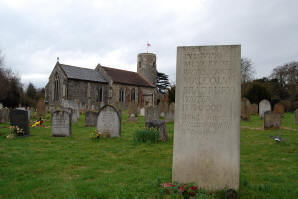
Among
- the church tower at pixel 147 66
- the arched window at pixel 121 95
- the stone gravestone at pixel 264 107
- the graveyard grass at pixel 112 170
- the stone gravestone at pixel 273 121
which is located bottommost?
the graveyard grass at pixel 112 170

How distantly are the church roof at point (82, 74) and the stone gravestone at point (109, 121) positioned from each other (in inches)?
997

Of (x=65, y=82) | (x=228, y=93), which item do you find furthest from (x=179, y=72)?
(x=65, y=82)

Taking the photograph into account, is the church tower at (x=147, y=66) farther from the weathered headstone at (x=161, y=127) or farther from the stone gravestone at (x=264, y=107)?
the weathered headstone at (x=161, y=127)

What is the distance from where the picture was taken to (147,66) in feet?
153

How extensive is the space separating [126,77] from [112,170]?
36.3 metres

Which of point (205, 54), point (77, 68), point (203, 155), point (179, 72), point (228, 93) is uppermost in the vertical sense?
point (77, 68)

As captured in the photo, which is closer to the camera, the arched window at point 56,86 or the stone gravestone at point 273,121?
the stone gravestone at point 273,121

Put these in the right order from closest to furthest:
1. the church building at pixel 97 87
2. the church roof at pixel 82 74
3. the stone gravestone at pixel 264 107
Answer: the stone gravestone at pixel 264 107 → the church building at pixel 97 87 → the church roof at pixel 82 74

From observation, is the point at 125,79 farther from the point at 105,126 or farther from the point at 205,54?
the point at 205,54

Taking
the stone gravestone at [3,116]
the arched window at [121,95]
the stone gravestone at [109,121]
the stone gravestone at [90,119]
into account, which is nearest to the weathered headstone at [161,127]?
the stone gravestone at [109,121]

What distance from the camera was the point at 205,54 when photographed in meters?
3.60

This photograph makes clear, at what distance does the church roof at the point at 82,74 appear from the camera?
109ft

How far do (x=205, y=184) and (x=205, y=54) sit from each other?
2.00 meters

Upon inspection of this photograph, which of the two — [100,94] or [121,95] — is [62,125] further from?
[121,95]
